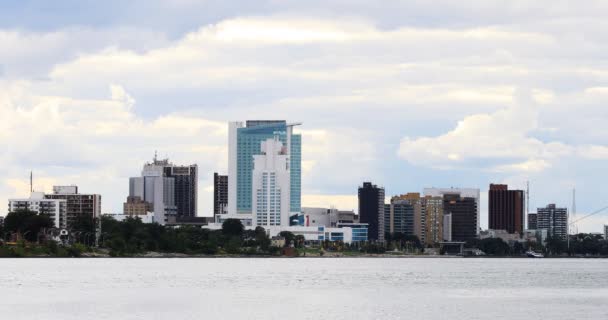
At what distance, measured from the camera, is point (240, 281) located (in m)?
153

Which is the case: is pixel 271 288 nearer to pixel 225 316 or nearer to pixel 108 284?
pixel 108 284

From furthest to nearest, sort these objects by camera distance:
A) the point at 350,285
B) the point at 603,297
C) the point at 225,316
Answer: the point at 350,285 < the point at 603,297 < the point at 225,316

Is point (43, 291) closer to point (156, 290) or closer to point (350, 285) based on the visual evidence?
point (156, 290)

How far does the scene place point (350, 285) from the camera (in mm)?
144375

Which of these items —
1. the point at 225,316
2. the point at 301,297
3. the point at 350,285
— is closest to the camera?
the point at 225,316

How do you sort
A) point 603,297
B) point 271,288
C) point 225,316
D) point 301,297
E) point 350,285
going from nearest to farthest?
1. point 225,316
2. point 301,297
3. point 603,297
4. point 271,288
5. point 350,285

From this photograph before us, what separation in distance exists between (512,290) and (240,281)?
35235mm

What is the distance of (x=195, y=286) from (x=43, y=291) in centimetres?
1932

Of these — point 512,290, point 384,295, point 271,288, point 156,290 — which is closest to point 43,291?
point 156,290

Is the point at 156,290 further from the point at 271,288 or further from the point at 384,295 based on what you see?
the point at 384,295

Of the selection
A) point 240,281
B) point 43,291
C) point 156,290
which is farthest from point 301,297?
point 240,281

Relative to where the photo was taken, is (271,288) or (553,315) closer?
(553,315)

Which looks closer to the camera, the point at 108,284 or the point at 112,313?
the point at 112,313

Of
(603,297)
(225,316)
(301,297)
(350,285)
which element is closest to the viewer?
(225,316)
